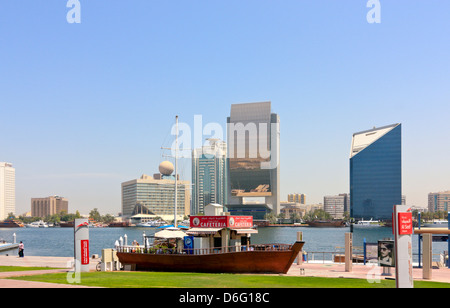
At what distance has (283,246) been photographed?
1355 inches

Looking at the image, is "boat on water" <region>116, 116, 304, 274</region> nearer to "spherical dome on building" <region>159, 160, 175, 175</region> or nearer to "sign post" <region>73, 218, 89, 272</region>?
"sign post" <region>73, 218, 89, 272</region>

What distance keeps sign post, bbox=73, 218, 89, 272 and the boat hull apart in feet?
31.5

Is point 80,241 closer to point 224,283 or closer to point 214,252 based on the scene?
point 224,283

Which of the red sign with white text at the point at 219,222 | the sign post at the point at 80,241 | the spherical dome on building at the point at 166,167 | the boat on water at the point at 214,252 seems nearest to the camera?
the sign post at the point at 80,241

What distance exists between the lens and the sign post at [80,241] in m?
26.0

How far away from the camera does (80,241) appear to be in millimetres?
26031

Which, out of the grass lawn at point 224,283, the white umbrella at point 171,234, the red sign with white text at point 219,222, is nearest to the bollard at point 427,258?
the grass lawn at point 224,283

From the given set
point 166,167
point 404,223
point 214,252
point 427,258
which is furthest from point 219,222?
point 166,167

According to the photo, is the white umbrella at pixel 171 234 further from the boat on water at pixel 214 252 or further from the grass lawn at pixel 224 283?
the grass lawn at pixel 224 283

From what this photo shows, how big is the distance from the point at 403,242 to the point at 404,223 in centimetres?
92

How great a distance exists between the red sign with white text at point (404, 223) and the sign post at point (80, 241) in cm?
1595

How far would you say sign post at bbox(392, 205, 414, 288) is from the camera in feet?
62.6
